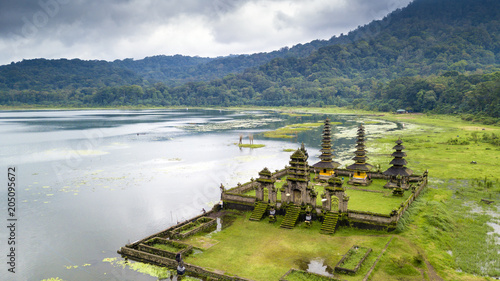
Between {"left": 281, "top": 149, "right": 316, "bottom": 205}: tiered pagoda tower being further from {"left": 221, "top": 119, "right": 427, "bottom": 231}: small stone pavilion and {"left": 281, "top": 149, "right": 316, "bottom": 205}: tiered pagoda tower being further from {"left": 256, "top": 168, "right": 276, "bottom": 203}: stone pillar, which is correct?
{"left": 256, "top": 168, "right": 276, "bottom": 203}: stone pillar

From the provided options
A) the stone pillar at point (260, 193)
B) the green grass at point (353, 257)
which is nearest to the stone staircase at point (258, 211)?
the stone pillar at point (260, 193)

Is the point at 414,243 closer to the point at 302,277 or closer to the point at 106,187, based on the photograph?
the point at 302,277

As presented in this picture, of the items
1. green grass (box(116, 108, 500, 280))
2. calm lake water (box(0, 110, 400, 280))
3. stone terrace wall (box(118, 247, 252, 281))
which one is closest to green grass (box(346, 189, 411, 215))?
green grass (box(116, 108, 500, 280))

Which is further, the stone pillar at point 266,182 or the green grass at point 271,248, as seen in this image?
the stone pillar at point 266,182

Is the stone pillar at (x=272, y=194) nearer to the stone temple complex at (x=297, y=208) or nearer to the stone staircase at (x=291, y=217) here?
the stone temple complex at (x=297, y=208)

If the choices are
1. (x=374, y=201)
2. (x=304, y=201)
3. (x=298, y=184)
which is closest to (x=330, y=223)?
(x=304, y=201)

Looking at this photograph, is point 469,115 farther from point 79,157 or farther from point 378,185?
point 79,157

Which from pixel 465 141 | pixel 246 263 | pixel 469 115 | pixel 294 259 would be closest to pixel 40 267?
pixel 246 263
